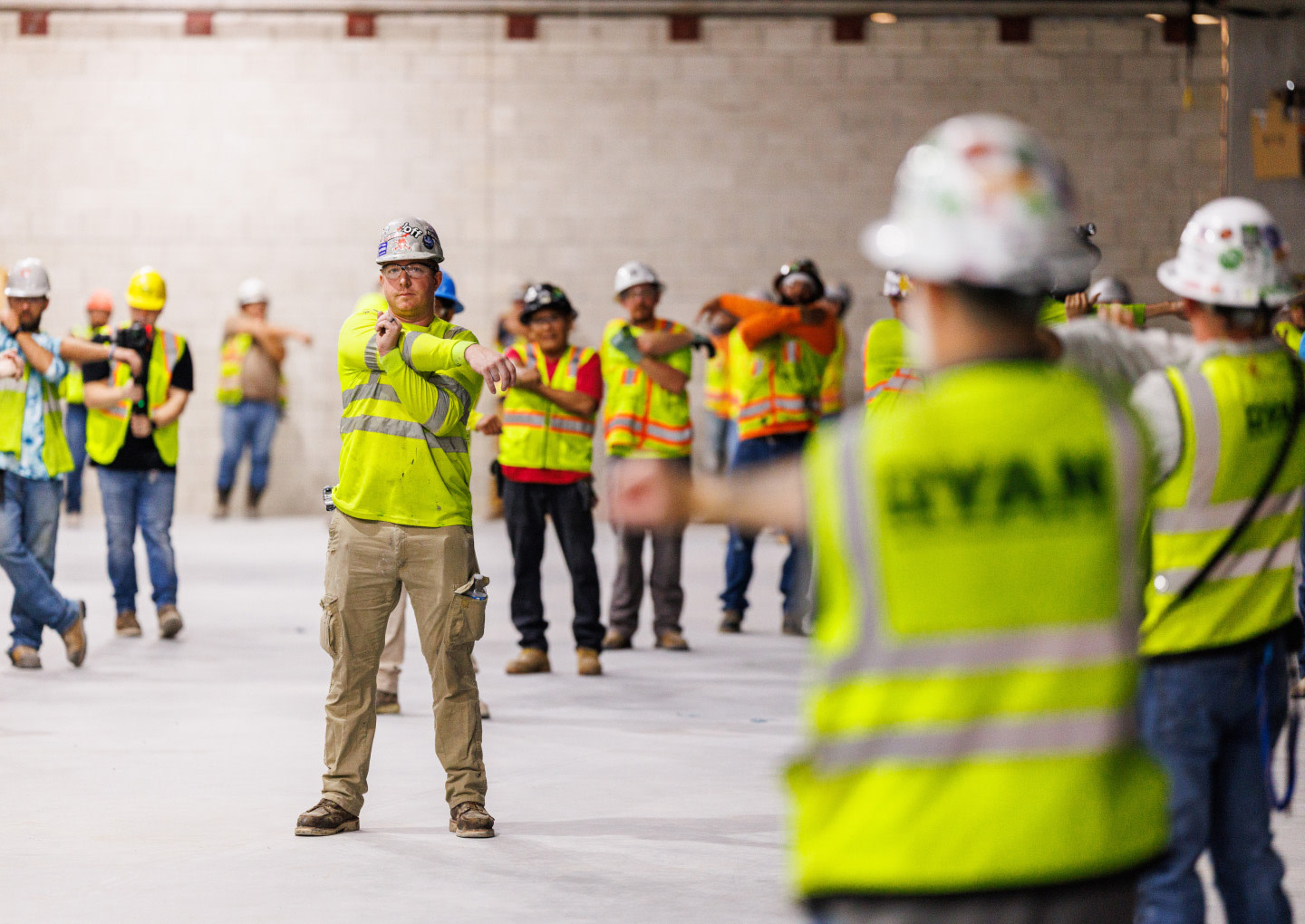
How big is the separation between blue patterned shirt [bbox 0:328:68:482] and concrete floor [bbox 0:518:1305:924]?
3.24ft

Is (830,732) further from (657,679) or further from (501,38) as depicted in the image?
(501,38)

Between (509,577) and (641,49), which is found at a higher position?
(641,49)

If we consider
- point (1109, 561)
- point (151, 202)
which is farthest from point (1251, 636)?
point (151, 202)

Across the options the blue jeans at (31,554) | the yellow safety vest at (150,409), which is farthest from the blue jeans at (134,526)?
the blue jeans at (31,554)

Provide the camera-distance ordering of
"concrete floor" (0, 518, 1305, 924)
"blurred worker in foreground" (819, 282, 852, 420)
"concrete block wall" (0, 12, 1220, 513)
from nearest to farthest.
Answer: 1. "concrete floor" (0, 518, 1305, 924)
2. "blurred worker in foreground" (819, 282, 852, 420)
3. "concrete block wall" (0, 12, 1220, 513)

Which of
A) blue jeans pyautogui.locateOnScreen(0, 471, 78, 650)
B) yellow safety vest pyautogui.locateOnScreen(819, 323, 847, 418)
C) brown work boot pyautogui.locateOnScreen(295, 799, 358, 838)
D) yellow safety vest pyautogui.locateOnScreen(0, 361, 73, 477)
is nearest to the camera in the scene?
brown work boot pyautogui.locateOnScreen(295, 799, 358, 838)

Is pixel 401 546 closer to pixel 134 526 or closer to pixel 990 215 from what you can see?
pixel 990 215

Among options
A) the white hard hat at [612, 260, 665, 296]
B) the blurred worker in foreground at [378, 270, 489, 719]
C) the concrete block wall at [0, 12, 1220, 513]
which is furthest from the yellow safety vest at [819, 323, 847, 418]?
the concrete block wall at [0, 12, 1220, 513]

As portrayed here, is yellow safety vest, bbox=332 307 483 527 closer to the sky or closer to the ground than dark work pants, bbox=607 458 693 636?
closer to the sky

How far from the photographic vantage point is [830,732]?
1.85m

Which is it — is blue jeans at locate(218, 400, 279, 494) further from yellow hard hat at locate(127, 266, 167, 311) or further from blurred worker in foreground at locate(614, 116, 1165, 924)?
blurred worker in foreground at locate(614, 116, 1165, 924)

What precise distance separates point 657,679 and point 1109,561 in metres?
6.18

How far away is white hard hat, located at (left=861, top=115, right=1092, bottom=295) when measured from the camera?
1.84 m

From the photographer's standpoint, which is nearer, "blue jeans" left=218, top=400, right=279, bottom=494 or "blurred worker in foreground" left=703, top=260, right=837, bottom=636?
"blurred worker in foreground" left=703, top=260, right=837, bottom=636
